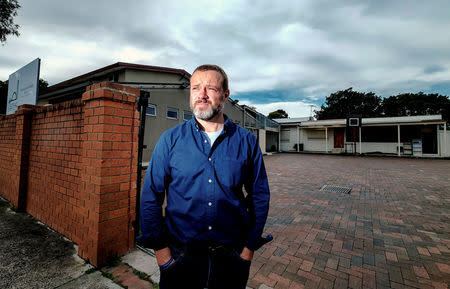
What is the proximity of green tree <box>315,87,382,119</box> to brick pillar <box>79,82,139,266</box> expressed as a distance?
153ft

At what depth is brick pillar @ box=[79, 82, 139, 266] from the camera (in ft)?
6.81

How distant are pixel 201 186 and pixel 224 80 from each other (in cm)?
78

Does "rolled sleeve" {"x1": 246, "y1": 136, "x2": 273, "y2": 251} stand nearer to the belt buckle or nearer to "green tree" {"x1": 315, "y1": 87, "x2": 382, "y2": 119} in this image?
the belt buckle

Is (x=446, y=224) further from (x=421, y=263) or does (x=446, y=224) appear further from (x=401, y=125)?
(x=401, y=125)

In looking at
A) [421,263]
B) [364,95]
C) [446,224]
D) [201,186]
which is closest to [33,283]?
[201,186]

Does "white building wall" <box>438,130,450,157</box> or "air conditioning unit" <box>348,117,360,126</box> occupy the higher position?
"air conditioning unit" <box>348,117,360,126</box>

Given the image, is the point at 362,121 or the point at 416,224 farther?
the point at 362,121

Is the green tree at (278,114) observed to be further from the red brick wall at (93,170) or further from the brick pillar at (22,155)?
the red brick wall at (93,170)

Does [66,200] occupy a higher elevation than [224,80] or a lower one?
lower

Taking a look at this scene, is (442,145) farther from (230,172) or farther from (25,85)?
(25,85)

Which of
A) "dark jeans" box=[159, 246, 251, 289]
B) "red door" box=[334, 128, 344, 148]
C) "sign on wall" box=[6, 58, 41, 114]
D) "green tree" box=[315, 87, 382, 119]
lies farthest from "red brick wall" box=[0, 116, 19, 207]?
"green tree" box=[315, 87, 382, 119]

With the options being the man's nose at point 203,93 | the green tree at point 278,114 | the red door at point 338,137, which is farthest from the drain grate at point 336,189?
the green tree at point 278,114

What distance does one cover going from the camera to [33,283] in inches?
71.8

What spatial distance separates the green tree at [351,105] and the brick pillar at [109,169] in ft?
153
